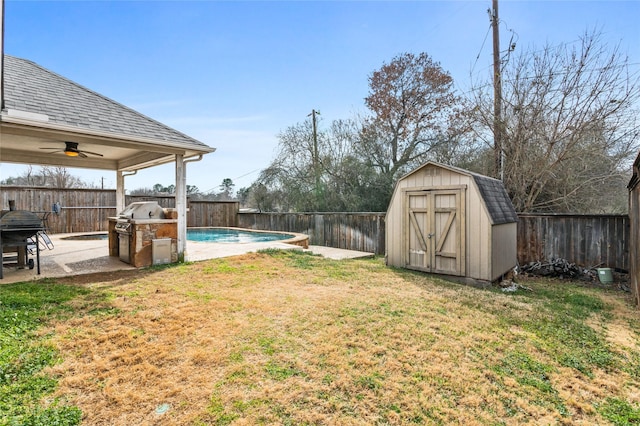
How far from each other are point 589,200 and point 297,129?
11.4 m

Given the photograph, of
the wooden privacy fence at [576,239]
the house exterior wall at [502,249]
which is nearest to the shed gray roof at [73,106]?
the house exterior wall at [502,249]

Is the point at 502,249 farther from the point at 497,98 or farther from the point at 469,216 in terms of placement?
the point at 497,98

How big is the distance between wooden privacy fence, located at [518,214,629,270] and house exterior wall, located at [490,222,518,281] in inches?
40.2

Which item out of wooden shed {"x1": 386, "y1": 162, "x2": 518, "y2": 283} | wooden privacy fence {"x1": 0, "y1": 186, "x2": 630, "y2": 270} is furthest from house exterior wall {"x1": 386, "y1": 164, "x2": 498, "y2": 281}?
wooden privacy fence {"x1": 0, "y1": 186, "x2": 630, "y2": 270}

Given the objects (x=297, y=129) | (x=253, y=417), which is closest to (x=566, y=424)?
(x=253, y=417)

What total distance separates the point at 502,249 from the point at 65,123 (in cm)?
784

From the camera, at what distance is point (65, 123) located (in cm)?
475

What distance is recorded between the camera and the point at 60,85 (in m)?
5.89

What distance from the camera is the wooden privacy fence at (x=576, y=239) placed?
6234 millimetres

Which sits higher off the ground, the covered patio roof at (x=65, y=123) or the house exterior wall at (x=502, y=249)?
the covered patio roof at (x=65, y=123)

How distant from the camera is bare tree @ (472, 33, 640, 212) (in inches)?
277

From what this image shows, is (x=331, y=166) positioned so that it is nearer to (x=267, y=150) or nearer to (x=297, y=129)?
(x=297, y=129)

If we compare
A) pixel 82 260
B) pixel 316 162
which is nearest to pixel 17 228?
pixel 82 260

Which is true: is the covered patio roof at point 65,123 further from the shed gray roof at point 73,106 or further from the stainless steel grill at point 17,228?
the stainless steel grill at point 17,228
